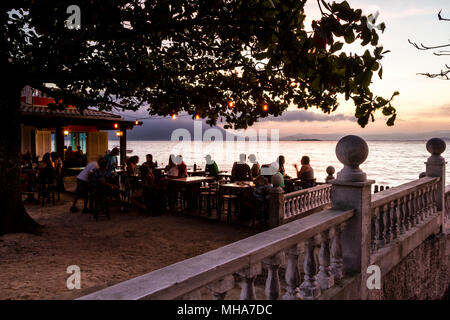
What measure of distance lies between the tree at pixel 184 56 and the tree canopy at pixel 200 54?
0.02m

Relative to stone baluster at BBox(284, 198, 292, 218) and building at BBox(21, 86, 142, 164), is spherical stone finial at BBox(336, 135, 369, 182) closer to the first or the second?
stone baluster at BBox(284, 198, 292, 218)

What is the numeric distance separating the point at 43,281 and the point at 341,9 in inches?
232

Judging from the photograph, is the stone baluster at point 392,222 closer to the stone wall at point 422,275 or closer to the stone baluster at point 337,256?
the stone wall at point 422,275

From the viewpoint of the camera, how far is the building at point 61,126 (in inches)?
661

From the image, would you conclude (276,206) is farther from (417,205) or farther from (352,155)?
(352,155)

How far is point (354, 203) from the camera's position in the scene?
3377mm

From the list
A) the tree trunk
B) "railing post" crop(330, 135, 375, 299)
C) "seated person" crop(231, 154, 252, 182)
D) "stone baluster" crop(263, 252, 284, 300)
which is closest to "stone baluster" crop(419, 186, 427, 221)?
"railing post" crop(330, 135, 375, 299)

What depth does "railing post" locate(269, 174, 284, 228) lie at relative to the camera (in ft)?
26.3

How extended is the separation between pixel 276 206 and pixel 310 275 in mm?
5381

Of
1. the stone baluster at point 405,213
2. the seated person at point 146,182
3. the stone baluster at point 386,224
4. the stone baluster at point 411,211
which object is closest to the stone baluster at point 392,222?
the stone baluster at point 386,224

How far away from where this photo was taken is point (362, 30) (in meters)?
3.55

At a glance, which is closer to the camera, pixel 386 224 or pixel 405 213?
pixel 386 224

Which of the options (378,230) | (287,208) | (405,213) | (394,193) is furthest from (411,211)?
(287,208)

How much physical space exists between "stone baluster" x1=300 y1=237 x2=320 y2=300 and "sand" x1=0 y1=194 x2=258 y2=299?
139 inches
